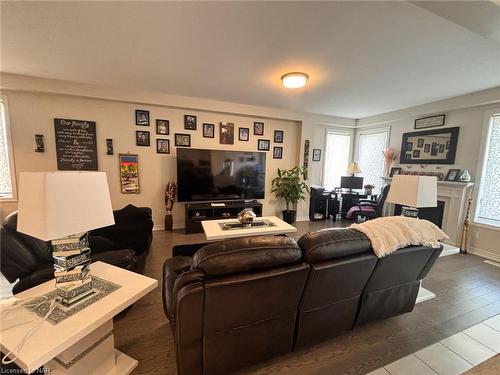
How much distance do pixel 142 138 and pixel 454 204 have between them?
5.39 meters

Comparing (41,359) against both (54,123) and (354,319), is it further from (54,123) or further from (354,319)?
(54,123)

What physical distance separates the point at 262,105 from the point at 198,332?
407 centimetres

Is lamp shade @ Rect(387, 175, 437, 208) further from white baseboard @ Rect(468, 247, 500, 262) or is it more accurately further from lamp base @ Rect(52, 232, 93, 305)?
lamp base @ Rect(52, 232, 93, 305)

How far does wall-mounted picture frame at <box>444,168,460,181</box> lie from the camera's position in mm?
3520

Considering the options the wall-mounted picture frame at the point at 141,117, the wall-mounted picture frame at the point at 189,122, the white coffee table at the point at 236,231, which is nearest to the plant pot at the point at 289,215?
the white coffee table at the point at 236,231

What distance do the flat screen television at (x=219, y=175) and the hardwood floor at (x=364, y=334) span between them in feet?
5.86

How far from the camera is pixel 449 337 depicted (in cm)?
169

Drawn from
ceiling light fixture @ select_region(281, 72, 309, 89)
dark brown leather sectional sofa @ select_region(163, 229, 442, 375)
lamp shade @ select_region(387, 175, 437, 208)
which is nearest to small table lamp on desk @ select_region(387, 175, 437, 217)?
lamp shade @ select_region(387, 175, 437, 208)

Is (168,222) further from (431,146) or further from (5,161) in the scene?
(431,146)

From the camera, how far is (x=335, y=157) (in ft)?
18.1

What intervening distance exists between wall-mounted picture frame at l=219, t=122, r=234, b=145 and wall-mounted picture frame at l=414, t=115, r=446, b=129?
3.60m

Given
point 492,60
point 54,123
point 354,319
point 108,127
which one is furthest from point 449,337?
point 54,123

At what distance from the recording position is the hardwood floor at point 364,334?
1.41m

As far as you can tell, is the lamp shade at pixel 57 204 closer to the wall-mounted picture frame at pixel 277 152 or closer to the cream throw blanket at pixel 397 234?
the cream throw blanket at pixel 397 234
